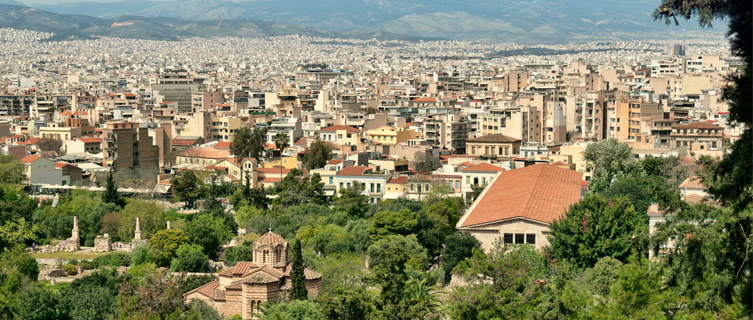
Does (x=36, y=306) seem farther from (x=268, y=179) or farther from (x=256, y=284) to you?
(x=268, y=179)

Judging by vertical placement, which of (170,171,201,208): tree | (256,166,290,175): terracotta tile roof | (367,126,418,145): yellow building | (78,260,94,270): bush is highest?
(367,126,418,145): yellow building

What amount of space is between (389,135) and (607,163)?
84.0ft

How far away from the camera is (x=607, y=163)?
47.6 meters

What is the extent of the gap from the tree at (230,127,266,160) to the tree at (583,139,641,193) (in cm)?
2211

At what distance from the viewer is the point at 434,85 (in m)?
127

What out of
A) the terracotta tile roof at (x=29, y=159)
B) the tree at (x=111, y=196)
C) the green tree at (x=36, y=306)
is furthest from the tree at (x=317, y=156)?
the green tree at (x=36, y=306)

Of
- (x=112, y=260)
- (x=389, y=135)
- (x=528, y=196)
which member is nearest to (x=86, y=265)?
(x=112, y=260)

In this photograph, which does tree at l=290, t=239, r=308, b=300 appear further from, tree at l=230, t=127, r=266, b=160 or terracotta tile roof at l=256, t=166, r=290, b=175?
tree at l=230, t=127, r=266, b=160

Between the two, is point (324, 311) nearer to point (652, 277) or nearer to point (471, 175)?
point (652, 277)

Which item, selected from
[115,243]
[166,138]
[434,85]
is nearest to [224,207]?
[115,243]

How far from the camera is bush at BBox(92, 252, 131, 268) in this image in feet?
139

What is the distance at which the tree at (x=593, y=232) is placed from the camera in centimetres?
3172

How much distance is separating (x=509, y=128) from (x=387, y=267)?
4849cm

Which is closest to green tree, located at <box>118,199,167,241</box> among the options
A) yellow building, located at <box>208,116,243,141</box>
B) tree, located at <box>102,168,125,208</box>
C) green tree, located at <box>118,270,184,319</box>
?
tree, located at <box>102,168,125,208</box>
